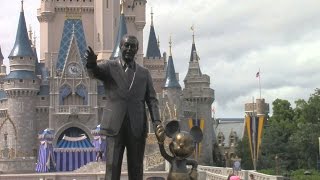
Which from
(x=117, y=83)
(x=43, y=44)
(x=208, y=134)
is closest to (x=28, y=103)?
(x=43, y=44)

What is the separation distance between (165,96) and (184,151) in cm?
5546

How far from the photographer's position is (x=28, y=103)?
5909cm

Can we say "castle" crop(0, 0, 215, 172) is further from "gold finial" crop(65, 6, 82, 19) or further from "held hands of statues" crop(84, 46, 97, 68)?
"held hands of statues" crop(84, 46, 97, 68)

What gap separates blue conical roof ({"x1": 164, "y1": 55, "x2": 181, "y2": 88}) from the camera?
64.0 meters

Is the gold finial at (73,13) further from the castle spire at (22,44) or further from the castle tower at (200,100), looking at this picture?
the castle tower at (200,100)

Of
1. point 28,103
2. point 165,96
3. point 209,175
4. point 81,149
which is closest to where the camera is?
point 209,175

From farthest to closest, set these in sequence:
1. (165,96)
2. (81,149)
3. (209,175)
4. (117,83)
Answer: (165,96)
(81,149)
(209,175)
(117,83)

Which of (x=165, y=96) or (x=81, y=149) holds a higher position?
(x=165, y=96)

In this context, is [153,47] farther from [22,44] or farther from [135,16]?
[22,44]

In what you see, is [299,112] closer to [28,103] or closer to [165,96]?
[165,96]

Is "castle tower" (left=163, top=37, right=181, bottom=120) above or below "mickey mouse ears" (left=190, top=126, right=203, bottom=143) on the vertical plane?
above

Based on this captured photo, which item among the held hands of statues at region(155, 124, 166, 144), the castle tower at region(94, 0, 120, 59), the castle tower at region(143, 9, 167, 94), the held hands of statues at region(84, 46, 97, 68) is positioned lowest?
the held hands of statues at region(155, 124, 166, 144)

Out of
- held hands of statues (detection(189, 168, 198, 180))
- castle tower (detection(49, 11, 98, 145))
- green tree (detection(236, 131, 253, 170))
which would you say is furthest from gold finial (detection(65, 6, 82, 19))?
held hands of statues (detection(189, 168, 198, 180))

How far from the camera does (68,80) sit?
60906 mm
